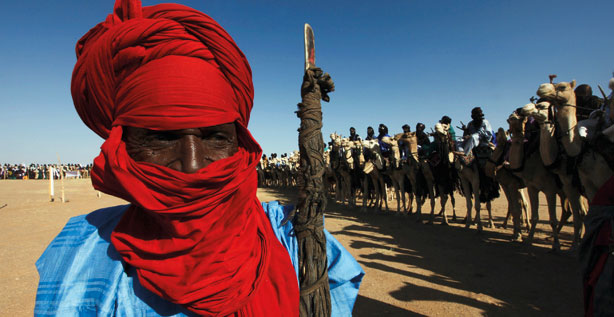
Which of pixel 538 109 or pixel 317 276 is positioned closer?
pixel 317 276

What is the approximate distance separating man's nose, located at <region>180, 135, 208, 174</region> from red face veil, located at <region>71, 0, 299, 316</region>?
0.04m

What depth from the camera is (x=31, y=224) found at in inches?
401

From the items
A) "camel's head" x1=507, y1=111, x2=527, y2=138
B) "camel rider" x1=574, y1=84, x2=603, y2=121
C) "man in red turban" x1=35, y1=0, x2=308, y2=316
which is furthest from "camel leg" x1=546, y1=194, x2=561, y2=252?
"man in red turban" x1=35, y1=0, x2=308, y2=316

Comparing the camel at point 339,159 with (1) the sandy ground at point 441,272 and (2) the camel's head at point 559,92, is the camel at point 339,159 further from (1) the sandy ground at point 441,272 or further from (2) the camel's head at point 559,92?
(2) the camel's head at point 559,92

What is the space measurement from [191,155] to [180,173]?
10cm

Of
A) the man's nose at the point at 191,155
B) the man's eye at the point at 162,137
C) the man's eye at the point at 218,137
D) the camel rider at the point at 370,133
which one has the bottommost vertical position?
the man's nose at the point at 191,155

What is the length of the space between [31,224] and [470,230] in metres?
14.3

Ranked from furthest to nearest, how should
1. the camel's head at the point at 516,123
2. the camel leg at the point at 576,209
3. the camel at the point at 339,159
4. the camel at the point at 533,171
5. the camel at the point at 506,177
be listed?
1. the camel at the point at 339,159
2. the camel at the point at 506,177
3. the camel at the point at 533,171
4. the camel's head at the point at 516,123
5. the camel leg at the point at 576,209

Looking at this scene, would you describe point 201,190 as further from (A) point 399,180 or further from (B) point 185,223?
(A) point 399,180

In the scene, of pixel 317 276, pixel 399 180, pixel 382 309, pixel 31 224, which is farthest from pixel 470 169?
pixel 31 224

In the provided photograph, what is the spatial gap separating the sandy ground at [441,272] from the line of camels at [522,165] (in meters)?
0.75

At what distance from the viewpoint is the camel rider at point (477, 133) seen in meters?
8.12

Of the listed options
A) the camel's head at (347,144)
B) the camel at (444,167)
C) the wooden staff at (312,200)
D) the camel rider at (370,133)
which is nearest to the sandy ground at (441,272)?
the camel at (444,167)

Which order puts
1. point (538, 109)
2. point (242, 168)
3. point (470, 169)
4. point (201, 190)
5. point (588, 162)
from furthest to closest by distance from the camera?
point (470, 169), point (538, 109), point (588, 162), point (242, 168), point (201, 190)
